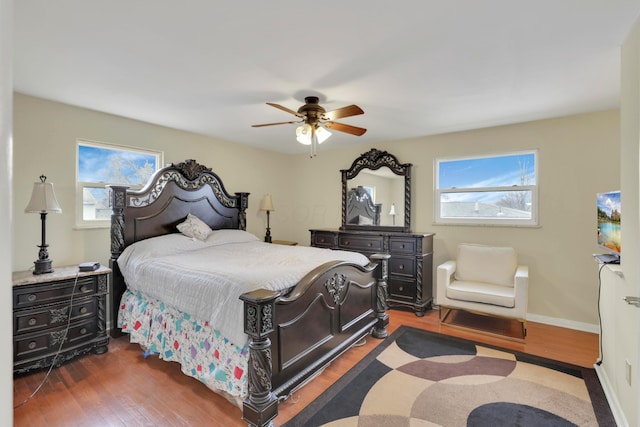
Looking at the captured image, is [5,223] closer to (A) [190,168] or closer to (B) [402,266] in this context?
(A) [190,168]

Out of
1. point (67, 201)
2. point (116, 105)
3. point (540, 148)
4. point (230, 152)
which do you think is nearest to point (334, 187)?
point (230, 152)

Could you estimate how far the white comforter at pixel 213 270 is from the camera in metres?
2.12

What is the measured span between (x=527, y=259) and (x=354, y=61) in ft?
10.5

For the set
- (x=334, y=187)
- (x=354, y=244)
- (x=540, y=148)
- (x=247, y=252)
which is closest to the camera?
(x=247, y=252)

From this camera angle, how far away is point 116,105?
3121mm

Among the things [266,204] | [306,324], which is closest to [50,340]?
[306,324]

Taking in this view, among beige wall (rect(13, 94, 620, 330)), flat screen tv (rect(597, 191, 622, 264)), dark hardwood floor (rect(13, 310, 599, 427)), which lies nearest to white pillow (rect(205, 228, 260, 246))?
beige wall (rect(13, 94, 620, 330))

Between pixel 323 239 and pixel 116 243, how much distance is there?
8.98 ft

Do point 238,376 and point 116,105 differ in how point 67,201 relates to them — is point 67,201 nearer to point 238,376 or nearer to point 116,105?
point 116,105

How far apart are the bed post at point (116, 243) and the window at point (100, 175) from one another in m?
0.27

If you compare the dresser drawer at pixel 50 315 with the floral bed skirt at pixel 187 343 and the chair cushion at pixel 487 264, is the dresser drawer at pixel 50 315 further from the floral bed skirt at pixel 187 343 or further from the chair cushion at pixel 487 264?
the chair cushion at pixel 487 264

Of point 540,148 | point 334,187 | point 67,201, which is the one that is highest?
point 540,148

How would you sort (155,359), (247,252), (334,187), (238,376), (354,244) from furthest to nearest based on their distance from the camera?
(334,187)
(354,244)
(247,252)
(155,359)
(238,376)

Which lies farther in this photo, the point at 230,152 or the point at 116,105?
the point at 230,152
